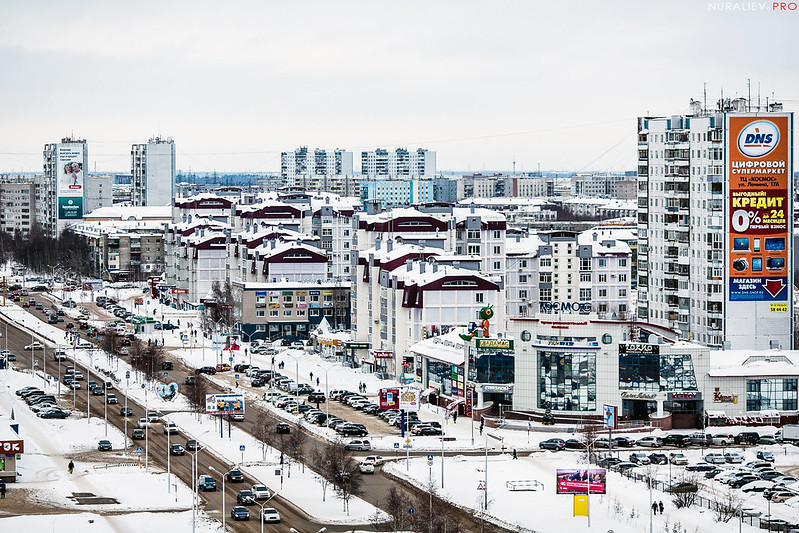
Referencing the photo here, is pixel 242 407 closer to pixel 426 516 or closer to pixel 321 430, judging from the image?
pixel 321 430

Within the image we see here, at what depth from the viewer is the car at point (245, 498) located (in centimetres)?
6575

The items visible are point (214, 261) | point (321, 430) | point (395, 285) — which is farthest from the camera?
point (214, 261)

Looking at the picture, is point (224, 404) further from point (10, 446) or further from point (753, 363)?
point (753, 363)

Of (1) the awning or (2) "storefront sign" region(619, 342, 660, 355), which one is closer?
(2) "storefront sign" region(619, 342, 660, 355)

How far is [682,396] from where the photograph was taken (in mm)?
83188

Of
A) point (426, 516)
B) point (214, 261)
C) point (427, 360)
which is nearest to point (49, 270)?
point (214, 261)

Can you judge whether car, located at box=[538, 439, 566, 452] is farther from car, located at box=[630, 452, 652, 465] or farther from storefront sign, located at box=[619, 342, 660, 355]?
storefront sign, located at box=[619, 342, 660, 355]

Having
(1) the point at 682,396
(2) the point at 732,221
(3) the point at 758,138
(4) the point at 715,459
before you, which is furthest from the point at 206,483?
(3) the point at 758,138

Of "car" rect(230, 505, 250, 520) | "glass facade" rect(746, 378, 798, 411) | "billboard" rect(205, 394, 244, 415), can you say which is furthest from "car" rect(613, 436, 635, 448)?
"car" rect(230, 505, 250, 520)

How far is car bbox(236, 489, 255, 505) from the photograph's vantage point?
65750 mm

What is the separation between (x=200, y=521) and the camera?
205 ft

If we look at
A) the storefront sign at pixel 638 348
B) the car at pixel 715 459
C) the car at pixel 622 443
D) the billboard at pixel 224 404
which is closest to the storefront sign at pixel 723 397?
the storefront sign at pixel 638 348

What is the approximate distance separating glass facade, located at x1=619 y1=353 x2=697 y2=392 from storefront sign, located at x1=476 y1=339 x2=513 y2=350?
5927 mm

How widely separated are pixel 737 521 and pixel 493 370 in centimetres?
2519
